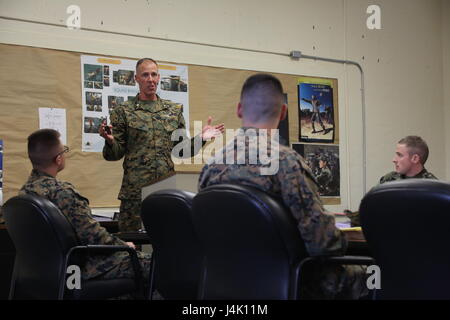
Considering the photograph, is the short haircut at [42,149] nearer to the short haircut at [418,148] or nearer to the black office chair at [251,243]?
the black office chair at [251,243]

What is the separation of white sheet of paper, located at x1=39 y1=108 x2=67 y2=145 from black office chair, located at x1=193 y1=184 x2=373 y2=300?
2799mm

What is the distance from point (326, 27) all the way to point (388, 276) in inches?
174

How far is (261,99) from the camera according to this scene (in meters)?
1.99

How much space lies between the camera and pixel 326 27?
5.78 metres

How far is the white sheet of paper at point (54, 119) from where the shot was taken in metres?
4.33

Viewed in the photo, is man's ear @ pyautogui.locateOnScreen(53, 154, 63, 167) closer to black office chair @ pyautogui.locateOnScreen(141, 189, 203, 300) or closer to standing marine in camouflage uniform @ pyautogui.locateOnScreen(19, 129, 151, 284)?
standing marine in camouflage uniform @ pyautogui.locateOnScreen(19, 129, 151, 284)

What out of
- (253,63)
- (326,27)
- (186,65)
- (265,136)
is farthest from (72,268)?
(326,27)

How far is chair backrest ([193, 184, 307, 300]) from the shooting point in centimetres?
169

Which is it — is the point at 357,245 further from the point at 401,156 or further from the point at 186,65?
the point at 186,65

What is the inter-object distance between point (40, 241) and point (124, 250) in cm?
36

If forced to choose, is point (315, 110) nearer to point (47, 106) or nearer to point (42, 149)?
point (47, 106)

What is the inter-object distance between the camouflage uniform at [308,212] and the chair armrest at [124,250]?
74 cm

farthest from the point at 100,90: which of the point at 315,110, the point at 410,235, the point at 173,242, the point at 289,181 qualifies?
the point at 410,235

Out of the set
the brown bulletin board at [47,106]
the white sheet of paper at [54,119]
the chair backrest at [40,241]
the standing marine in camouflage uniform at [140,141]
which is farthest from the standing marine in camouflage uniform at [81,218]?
the white sheet of paper at [54,119]
